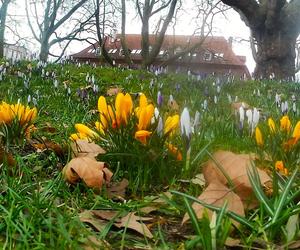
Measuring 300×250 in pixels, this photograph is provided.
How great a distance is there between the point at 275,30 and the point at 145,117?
14887mm

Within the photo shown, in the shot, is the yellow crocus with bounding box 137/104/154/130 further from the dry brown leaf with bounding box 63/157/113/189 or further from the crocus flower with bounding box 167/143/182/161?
the dry brown leaf with bounding box 63/157/113/189

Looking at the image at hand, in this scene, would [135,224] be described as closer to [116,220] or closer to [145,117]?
[116,220]

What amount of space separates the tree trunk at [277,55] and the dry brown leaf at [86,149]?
14.0 metres

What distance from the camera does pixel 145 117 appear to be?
1.99m

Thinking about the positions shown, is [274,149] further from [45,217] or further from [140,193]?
[45,217]

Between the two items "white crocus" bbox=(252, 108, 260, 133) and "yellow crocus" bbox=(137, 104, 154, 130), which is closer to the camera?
"yellow crocus" bbox=(137, 104, 154, 130)

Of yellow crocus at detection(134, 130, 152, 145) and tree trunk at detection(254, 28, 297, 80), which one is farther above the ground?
tree trunk at detection(254, 28, 297, 80)

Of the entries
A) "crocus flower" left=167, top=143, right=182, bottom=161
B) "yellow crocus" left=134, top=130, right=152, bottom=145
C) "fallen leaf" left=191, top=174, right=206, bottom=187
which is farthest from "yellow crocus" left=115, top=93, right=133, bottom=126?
"fallen leaf" left=191, top=174, right=206, bottom=187

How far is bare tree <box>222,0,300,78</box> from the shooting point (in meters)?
15.7

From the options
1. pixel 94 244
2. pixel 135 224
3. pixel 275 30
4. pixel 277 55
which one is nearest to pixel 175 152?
pixel 135 224

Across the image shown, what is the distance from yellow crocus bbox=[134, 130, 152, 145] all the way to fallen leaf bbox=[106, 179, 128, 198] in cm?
18

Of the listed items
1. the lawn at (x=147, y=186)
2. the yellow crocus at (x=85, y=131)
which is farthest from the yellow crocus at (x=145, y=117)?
the yellow crocus at (x=85, y=131)

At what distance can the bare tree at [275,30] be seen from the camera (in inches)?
617

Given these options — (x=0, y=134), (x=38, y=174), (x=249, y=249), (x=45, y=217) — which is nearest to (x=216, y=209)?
(x=249, y=249)
